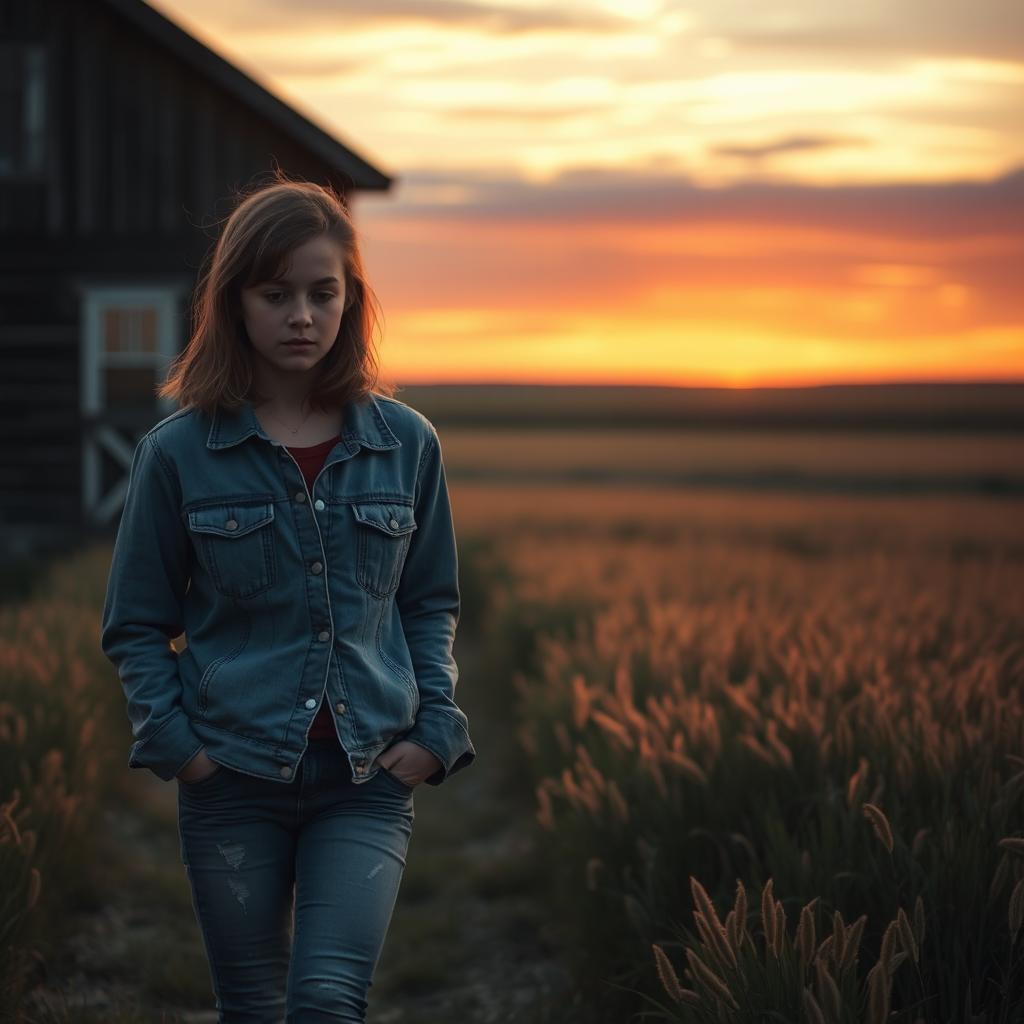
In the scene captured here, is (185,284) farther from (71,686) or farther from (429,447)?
(429,447)

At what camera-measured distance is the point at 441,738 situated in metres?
2.51

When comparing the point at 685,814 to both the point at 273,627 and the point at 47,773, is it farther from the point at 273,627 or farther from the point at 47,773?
the point at 47,773

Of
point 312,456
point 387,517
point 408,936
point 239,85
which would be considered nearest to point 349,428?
point 312,456

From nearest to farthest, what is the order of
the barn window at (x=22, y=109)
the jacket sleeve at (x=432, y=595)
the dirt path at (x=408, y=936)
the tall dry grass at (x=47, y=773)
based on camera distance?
the jacket sleeve at (x=432, y=595) → the tall dry grass at (x=47, y=773) → the dirt path at (x=408, y=936) → the barn window at (x=22, y=109)

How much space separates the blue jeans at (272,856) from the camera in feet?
7.67

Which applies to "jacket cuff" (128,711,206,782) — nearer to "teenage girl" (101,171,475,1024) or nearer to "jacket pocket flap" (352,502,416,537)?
"teenage girl" (101,171,475,1024)

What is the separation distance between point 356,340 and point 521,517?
16587 mm

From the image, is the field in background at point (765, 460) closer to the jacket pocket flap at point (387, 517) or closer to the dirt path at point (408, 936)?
the dirt path at point (408, 936)

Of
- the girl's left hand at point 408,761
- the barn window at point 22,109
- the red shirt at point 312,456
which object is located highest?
the barn window at point 22,109

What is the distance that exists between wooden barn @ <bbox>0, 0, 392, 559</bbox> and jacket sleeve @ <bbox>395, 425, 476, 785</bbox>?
34.8ft


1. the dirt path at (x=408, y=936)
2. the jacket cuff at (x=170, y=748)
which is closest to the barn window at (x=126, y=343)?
the dirt path at (x=408, y=936)

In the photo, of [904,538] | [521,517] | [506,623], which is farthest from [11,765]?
[521,517]

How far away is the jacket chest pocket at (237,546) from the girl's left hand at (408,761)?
0.41 metres

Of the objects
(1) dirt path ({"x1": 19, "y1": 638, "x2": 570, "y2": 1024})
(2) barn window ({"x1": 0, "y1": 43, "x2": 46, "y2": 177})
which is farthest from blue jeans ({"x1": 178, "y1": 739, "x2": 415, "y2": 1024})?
(2) barn window ({"x1": 0, "y1": 43, "x2": 46, "y2": 177})
